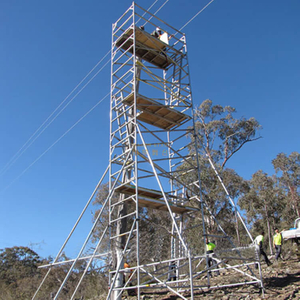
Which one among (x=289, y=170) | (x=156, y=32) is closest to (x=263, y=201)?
(x=289, y=170)

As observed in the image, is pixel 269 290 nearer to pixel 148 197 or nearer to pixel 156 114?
pixel 148 197

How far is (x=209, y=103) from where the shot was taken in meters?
29.3

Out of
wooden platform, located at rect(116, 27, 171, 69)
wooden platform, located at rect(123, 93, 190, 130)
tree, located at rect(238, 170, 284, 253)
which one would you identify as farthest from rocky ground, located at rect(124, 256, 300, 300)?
tree, located at rect(238, 170, 284, 253)

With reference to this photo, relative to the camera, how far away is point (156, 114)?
11367 mm

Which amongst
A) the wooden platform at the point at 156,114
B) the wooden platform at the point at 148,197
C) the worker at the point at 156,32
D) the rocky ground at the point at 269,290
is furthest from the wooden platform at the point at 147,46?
the rocky ground at the point at 269,290

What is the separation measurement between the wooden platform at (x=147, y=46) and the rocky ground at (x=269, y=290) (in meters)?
8.18

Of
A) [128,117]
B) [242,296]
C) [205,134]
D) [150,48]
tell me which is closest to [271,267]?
[242,296]

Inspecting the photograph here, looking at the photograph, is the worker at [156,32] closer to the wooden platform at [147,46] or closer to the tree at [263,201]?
the wooden platform at [147,46]

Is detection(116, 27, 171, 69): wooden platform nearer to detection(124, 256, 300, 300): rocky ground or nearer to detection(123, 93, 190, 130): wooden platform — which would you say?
detection(123, 93, 190, 130): wooden platform

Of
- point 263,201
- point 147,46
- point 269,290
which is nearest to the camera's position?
point 269,290

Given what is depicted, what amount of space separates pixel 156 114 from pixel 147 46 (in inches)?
117

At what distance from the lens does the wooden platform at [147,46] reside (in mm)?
12000

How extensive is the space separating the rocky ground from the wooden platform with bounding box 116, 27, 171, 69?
26.8ft

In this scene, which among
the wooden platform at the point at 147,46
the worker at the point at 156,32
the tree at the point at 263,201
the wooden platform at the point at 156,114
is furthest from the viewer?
the tree at the point at 263,201
